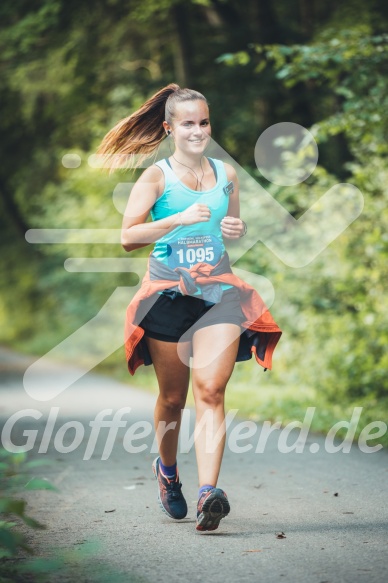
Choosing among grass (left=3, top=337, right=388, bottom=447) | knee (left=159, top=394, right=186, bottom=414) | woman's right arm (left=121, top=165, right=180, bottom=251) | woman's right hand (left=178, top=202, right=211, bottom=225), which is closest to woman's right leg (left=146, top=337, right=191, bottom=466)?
knee (left=159, top=394, right=186, bottom=414)

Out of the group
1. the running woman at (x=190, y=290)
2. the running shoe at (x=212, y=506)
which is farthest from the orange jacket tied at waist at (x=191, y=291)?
the running shoe at (x=212, y=506)

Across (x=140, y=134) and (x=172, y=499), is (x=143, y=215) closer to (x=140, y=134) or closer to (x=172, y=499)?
(x=140, y=134)

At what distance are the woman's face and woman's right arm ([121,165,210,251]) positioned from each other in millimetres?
184

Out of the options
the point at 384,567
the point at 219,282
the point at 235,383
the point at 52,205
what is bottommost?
the point at 52,205

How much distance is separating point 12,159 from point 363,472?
71.5ft

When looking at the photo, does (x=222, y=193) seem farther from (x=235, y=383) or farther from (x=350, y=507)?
(x=235, y=383)

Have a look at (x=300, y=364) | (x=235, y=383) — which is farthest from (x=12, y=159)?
(x=300, y=364)

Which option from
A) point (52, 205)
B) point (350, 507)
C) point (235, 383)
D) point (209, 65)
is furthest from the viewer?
point (52, 205)

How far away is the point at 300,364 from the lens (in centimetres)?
1363

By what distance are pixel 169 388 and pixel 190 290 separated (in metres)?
0.56

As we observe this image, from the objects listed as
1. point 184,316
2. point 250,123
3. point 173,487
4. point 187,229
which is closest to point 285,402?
point 173,487

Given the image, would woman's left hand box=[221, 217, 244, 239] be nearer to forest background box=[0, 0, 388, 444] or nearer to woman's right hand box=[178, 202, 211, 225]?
woman's right hand box=[178, 202, 211, 225]

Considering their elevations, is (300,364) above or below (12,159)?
above

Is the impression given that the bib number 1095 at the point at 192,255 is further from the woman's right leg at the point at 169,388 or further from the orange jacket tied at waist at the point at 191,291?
the woman's right leg at the point at 169,388
